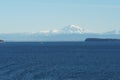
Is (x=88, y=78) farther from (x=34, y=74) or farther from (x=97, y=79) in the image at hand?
(x=34, y=74)

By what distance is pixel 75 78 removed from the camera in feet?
369

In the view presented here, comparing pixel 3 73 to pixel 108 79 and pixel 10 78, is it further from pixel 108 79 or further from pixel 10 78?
pixel 108 79

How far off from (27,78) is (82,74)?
45.9 ft

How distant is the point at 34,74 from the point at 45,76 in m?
6.14

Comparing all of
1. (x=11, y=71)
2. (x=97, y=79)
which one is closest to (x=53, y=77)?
(x=97, y=79)

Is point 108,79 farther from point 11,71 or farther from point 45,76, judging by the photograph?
point 11,71

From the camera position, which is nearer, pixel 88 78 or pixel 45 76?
pixel 88 78

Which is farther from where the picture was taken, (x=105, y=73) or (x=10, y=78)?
(x=105, y=73)

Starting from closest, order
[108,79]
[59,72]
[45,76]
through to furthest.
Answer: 1. [108,79]
2. [45,76]
3. [59,72]

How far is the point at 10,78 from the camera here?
114812 mm

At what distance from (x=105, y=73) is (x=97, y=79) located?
1439 cm

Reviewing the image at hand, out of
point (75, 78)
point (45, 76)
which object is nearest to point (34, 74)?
point (45, 76)

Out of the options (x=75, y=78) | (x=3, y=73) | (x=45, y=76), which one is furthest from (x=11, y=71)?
(x=75, y=78)

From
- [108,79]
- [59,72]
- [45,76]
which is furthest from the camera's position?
[59,72]
